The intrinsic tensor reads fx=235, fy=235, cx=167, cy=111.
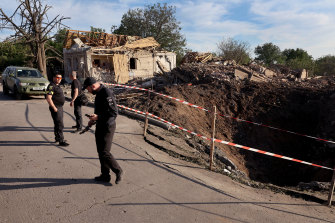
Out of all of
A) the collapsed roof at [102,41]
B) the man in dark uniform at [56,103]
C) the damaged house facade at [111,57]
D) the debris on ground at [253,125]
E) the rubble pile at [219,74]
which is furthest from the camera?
the collapsed roof at [102,41]

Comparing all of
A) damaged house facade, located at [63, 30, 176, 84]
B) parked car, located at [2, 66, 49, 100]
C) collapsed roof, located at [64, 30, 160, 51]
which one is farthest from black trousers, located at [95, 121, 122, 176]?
collapsed roof, located at [64, 30, 160, 51]

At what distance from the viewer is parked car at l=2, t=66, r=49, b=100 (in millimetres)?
11992

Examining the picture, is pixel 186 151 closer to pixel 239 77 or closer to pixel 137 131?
pixel 137 131

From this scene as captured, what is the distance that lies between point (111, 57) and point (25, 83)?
10268 mm

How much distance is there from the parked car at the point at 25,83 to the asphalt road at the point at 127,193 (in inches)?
268

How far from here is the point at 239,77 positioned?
14.1 m

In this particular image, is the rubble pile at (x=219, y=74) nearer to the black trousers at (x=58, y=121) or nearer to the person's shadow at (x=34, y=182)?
the black trousers at (x=58, y=121)

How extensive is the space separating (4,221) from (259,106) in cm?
1043

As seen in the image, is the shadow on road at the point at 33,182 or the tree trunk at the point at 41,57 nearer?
the shadow on road at the point at 33,182

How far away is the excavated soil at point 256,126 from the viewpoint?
734 cm

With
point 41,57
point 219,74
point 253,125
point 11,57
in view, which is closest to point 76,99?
point 253,125

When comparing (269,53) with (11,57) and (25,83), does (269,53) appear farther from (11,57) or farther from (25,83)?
(25,83)

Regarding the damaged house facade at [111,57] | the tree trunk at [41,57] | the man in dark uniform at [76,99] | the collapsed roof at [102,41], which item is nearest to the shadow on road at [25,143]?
the man in dark uniform at [76,99]

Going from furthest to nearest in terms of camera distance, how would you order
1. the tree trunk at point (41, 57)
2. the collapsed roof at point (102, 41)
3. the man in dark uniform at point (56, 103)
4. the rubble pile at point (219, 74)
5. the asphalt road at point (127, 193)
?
the collapsed roof at point (102, 41) → the tree trunk at point (41, 57) → the rubble pile at point (219, 74) → the man in dark uniform at point (56, 103) → the asphalt road at point (127, 193)
